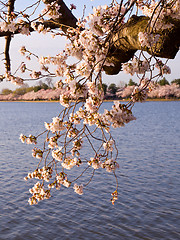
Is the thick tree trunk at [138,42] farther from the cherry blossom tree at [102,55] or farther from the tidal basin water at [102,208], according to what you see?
the tidal basin water at [102,208]

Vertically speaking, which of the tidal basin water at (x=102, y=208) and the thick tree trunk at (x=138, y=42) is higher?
the thick tree trunk at (x=138, y=42)

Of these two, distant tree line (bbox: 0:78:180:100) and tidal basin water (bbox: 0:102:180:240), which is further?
distant tree line (bbox: 0:78:180:100)

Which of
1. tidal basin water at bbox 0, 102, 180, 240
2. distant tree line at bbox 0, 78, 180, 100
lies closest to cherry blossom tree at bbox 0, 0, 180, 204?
tidal basin water at bbox 0, 102, 180, 240

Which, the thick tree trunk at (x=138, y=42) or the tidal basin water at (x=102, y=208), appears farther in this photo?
the tidal basin water at (x=102, y=208)

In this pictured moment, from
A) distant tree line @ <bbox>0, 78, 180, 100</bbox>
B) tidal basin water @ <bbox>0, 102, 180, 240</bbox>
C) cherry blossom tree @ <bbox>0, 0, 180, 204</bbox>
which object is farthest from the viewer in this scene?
distant tree line @ <bbox>0, 78, 180, 100</bbox>

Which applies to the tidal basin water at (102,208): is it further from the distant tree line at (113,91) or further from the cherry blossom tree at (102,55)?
the distant tree line at (113,91)

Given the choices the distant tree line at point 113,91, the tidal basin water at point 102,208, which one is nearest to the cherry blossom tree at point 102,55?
the tidal basin water at point 102,208

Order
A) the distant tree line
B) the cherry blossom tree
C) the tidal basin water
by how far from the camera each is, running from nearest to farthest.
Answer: the cherry blossom tree < the tidal basin water < the distant tree line

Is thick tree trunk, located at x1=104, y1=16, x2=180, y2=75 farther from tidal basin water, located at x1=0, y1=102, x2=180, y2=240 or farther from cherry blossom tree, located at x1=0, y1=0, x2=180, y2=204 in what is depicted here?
tidal basin water, located at x1=0, y1=102, x2=180, y2=240

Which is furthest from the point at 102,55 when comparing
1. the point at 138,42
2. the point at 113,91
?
the point at 113,91

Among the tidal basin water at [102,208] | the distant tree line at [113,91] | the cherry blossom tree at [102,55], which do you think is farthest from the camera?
the distant tree line at [113,91]

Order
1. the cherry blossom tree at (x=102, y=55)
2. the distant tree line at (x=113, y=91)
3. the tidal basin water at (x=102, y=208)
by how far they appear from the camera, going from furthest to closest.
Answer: the distant tree line at (x=113, y=91), the tidal basin water at (x=102, y=208), the cherry blossom tree at (x=102, y=55)

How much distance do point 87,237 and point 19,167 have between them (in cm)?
889

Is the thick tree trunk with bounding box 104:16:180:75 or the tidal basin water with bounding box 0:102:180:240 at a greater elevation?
the thick tree trunk with bounding box 104:16:180:75
